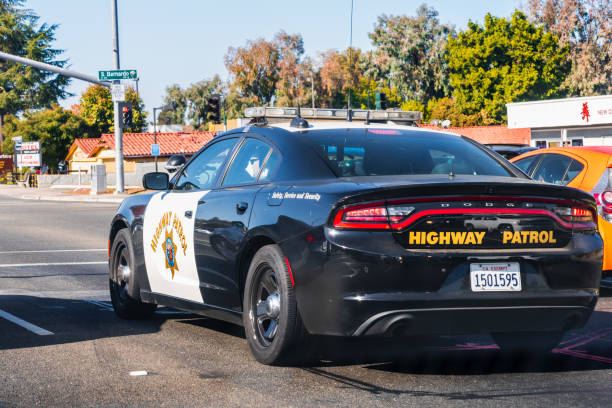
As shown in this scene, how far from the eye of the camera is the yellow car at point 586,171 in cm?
916

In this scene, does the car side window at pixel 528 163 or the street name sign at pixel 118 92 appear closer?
the car side window at pixel 528 163

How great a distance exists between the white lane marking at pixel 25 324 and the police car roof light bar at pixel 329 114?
3151 millimetres

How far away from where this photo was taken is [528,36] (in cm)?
7019

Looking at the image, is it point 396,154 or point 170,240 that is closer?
point 396,154

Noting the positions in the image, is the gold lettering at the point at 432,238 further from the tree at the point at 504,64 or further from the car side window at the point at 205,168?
the tree at the point at 504,64

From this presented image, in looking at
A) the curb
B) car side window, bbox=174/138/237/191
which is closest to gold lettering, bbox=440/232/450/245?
car side window, bbox=174/138/237/191

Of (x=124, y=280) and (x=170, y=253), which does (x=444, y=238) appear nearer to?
(x=170, y=253)

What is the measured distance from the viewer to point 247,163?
21.9 ft

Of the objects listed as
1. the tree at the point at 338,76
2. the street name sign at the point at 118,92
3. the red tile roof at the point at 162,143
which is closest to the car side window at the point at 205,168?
the street name sign at the point at 118,92

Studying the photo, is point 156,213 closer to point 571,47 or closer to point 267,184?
point 267,184

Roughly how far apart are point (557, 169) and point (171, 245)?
508cm

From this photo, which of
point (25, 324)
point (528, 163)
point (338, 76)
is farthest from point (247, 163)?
point (338, 76)

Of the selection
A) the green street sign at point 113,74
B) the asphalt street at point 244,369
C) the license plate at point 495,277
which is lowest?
the asphalt street at point 244,369

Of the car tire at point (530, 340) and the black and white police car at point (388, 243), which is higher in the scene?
the black and white police car at point (388, 243)
